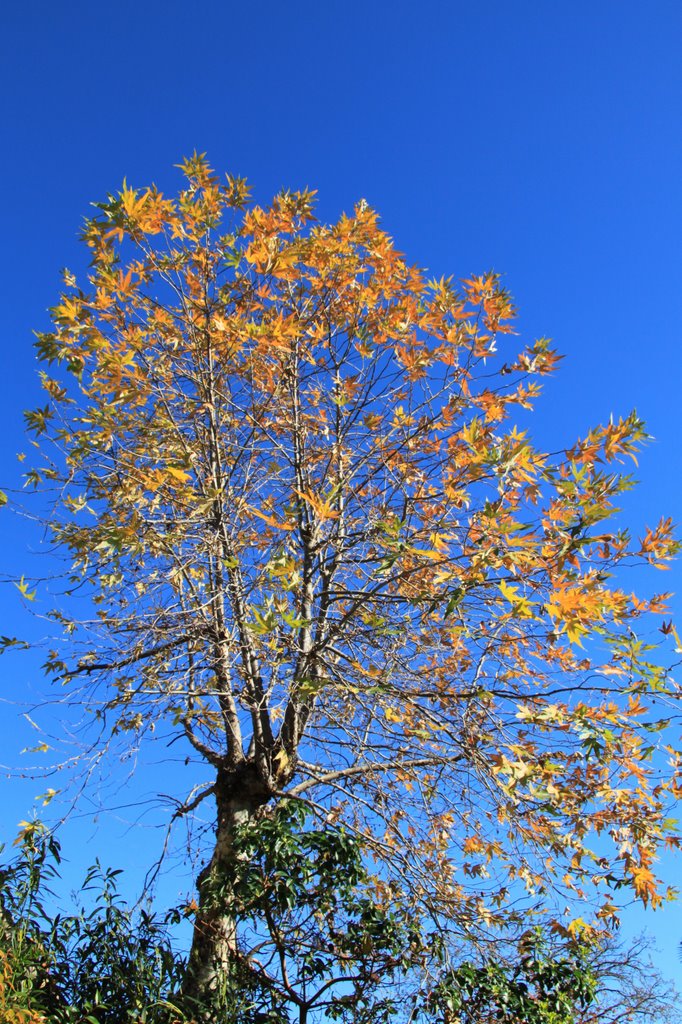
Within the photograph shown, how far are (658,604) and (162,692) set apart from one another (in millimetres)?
2818

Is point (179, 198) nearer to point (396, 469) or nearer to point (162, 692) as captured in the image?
point (396, 469)

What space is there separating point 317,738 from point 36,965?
2084 mm

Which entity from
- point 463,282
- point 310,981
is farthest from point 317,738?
point 463,282

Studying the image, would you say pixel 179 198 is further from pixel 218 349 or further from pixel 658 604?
pixel 658 604

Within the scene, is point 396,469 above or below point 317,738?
above

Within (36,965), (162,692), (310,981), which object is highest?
(162,692)

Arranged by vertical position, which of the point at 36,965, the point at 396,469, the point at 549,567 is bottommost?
the point at 36,965

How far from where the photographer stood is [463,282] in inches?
182

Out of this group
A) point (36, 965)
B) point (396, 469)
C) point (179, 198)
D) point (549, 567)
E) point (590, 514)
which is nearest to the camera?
point (590, 514)

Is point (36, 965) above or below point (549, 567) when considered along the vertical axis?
below

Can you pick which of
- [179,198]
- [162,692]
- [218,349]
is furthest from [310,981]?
[179,198]

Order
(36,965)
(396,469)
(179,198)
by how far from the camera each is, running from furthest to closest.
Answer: (396,469)
(179,198)
(36,965)

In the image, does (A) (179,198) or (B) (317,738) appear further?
(B) (317,738)

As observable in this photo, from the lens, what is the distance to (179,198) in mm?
4844
